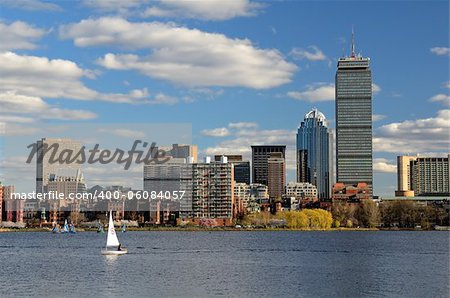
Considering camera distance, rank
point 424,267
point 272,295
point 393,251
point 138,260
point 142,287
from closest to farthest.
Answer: point 272,295 → point 142,287 → point 424,267 → point 138,260 → point 393,251

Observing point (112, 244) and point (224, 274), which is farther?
point (112, 244)

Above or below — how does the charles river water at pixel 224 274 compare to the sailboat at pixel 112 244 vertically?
below

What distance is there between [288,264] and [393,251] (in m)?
33.7

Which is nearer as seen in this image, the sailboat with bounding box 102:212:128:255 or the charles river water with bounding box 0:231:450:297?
the charles river water with bounding box 0:231:450:297

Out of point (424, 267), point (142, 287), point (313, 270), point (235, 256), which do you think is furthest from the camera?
point (235, 256)

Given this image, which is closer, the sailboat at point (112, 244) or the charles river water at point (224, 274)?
the charles river water at point (224, 274)

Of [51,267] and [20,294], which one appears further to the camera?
[51,267]

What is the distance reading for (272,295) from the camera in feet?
181

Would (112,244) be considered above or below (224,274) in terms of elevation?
above

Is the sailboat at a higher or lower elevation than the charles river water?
higher

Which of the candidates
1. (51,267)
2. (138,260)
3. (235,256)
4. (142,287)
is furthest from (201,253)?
(142,287)

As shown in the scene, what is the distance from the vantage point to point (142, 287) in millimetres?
58906

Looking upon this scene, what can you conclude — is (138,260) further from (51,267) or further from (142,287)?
(142,287)

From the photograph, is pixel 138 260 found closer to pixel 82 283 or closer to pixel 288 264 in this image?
pixel 288 264
